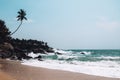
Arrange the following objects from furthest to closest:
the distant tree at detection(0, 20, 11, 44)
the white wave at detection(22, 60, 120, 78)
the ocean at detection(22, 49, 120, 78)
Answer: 1. the distant tree at detection(0, 20, 11, 44)
2. the ocean at detection(22, 49, 120, 78)
3. the white wave at detection(22, 60, 120, 78)

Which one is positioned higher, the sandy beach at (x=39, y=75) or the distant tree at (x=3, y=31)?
the distant tree at (x=3, y=31)

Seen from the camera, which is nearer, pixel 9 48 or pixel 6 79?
pixel 6 79

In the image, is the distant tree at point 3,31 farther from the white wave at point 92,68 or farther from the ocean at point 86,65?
the white wave at point 92,68

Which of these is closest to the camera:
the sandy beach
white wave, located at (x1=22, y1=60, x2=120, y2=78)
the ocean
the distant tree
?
the sandy beach

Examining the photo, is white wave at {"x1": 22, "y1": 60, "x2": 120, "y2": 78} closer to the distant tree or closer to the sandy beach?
the sandy beach

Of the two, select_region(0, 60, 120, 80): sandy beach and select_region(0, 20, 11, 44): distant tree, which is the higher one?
select_region(0, 20, 11, 44): distant tree

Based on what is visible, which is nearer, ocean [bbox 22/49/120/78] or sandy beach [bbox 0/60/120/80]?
sandy beach [bbox 0/60/120/80]

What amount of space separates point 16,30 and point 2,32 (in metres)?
6.93

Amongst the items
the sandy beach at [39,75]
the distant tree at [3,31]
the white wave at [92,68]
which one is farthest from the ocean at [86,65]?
the distant tree at [3,31]

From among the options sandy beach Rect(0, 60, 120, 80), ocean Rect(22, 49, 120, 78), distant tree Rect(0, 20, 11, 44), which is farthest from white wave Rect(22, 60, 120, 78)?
distant tree Rect(0, 20, 11, 44)

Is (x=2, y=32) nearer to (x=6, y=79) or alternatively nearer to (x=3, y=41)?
(x=3, y=41)

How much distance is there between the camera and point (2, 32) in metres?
46.2

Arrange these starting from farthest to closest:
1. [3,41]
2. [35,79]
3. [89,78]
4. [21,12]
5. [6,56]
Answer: [21,12], [3,41], [6,56], [89,78], [35,79]

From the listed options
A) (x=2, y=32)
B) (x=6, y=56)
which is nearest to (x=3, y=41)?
(x=2, y=32)
